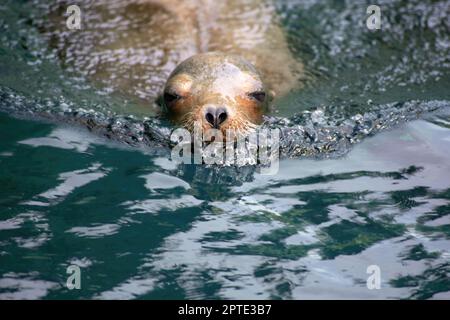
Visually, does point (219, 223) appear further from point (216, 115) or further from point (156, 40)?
point (156, 40)

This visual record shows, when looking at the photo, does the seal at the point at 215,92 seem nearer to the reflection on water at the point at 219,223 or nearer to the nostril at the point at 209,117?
the nostril at the point at 209,117

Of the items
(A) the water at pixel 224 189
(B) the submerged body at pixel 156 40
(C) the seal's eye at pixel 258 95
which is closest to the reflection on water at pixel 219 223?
(A) the water at pixel 224 189

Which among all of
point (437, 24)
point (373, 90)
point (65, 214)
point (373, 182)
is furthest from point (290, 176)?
point (437, 24)

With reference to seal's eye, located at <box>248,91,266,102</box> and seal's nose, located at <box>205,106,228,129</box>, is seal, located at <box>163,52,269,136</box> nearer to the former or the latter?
seal's eye, located at <box>248,91,266,102</box>

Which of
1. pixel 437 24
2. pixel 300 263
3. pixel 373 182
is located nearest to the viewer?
pixel 300 263

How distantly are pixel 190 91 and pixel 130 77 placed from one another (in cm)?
143

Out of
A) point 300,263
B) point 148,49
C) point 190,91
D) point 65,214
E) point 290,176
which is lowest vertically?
point 300,263

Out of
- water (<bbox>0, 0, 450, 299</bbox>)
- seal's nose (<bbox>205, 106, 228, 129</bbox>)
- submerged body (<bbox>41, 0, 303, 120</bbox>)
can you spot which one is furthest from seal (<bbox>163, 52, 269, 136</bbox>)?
submerged body (<bbox>41, 0, 303, 120</bbox>)

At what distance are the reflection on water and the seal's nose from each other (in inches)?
14.4

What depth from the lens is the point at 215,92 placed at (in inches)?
247

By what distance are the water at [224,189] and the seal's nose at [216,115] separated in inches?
14.3
